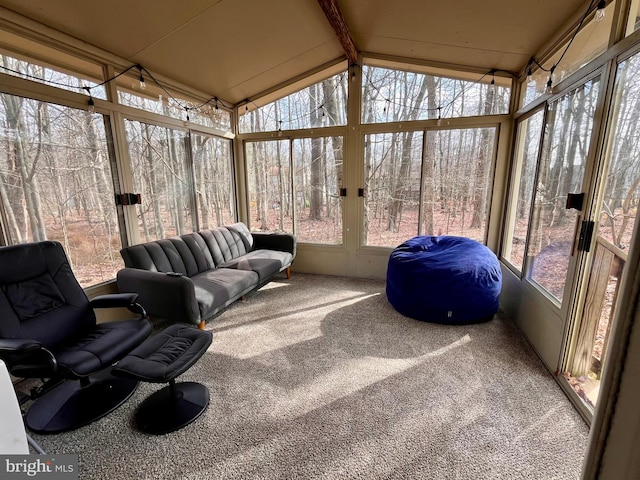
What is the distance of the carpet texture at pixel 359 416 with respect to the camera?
4.96ft

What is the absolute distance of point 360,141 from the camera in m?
3.99

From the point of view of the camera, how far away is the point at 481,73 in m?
3.36

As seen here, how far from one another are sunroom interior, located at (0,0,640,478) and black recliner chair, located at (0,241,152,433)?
17.5 inches

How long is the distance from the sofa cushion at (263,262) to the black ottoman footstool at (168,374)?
4.77ft

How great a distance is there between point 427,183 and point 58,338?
383cm

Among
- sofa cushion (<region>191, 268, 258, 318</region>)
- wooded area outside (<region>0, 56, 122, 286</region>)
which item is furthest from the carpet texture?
wooded area outside (<region>0, 56, 122, 286</region>)

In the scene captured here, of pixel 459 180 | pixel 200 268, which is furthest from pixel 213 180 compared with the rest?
pixel 459 180

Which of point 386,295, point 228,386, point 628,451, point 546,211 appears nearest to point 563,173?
point 546,211

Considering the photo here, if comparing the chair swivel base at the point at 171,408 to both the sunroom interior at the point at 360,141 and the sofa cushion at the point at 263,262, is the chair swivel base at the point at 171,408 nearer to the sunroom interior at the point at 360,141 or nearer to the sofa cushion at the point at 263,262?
the sunroom interior at the point at 360,141

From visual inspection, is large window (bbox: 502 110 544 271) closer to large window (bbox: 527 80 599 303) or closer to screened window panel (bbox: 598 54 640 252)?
large window (bbox: 527 80 599 303)

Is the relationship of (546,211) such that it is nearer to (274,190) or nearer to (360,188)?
(360,188)

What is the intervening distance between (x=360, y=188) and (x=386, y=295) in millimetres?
1466

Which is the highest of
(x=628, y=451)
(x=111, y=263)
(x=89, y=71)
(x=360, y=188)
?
(x=89, y=71)

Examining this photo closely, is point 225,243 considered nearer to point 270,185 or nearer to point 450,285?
point 270,185
